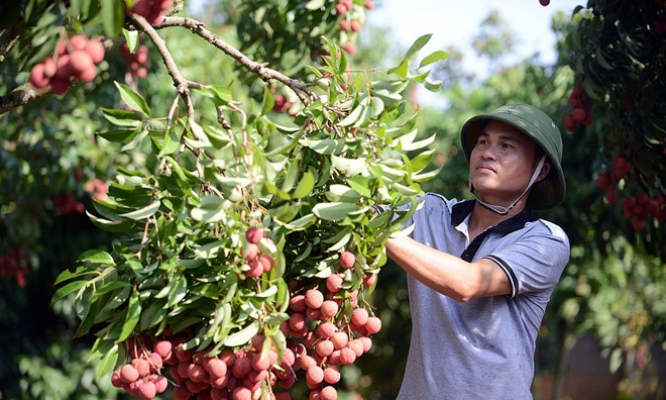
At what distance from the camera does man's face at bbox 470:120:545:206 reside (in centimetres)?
189

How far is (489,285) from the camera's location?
1.65 metres

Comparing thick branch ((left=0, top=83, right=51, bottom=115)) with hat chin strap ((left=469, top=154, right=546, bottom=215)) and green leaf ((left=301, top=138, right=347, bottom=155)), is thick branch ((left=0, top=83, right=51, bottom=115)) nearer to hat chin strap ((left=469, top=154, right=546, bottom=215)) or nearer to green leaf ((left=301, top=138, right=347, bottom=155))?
green leaf ((left=301, top=138, right=347, bottom=155))

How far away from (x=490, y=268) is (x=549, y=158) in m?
0.47

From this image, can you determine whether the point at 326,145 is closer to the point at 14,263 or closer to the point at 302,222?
the point at 302,222

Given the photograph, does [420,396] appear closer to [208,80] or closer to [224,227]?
[224,227]

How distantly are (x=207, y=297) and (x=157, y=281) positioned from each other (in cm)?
10

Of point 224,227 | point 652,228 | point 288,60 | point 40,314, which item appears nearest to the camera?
point 224,227

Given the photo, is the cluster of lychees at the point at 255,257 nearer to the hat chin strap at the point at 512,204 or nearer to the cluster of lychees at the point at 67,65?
the cluster of lychees at the point at 67,65

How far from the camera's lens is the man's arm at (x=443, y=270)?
5.01 ft

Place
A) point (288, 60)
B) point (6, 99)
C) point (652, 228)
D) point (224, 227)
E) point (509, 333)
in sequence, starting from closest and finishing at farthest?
point (224, 227)
point (6, 99)
point (509, 333)
point (652, 228)
point (288, 60)

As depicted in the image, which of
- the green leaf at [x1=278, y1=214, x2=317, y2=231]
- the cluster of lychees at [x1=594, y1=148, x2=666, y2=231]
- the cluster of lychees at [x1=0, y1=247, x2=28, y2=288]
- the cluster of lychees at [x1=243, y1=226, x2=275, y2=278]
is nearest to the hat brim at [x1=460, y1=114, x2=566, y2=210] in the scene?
the cluster of lychees at [x1=594, y1=148, x2=666, y2=231]

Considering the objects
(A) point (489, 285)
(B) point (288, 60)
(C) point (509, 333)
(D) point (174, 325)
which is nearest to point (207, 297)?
(D) point (174, 325)

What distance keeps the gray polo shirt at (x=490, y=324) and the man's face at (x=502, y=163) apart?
0.25 ft

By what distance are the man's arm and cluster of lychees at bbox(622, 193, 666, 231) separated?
1.21 meters
